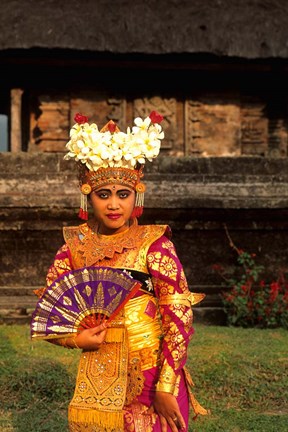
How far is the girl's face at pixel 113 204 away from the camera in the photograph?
3.04 meters

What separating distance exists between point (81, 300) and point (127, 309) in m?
0.23

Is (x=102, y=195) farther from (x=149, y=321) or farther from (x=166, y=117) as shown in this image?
(x=166, y=117)

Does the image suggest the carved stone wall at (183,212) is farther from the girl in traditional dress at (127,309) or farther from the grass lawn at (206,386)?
the girl in traditional dress at (127,309)

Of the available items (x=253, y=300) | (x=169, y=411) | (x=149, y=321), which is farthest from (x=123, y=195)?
(x=253, y=300)

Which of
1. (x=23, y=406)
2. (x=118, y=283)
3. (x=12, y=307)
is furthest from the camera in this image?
(x=12, y=307)

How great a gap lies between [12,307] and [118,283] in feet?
16.4

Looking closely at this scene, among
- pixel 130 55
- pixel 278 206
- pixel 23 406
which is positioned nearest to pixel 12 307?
pixel 23 406

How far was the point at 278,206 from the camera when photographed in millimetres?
7645

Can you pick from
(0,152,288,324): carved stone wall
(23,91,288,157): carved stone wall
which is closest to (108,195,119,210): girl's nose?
(0,152,288,324): carved stone wall

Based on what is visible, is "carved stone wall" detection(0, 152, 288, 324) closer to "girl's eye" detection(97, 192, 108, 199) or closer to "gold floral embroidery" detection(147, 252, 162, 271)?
"girl's eye" detection(97, 192, 108, 199)

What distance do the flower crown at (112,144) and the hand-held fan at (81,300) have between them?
0.51 metres

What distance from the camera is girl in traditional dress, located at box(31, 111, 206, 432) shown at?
2.84 meters

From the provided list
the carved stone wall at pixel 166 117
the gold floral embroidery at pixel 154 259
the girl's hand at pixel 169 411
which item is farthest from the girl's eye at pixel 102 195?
the carved stone wall at pixel 166 117

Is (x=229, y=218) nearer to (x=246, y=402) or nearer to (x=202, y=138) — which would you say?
(x=246, y=402)
